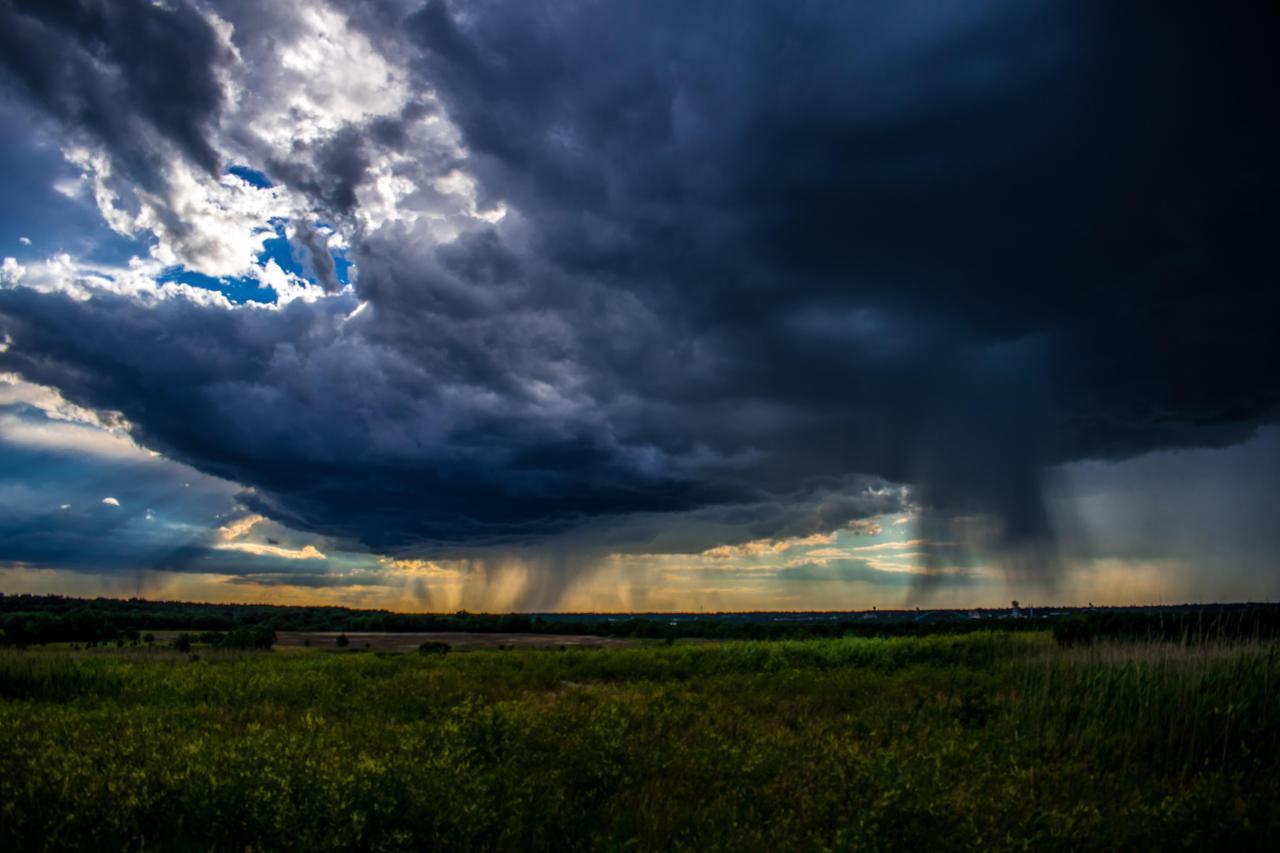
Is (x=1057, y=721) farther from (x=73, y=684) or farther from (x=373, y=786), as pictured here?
(x=73, y=684)

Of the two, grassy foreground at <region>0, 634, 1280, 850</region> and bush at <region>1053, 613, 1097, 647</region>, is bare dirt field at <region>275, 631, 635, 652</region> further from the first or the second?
grassy foreground at <region>0, 634, 1280, 850</region>

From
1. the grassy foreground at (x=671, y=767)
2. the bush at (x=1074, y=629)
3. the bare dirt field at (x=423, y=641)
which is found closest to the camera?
the grassy foreground at (x=671, y=767)

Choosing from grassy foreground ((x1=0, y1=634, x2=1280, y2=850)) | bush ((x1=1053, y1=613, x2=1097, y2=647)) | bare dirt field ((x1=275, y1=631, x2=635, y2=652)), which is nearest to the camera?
grassy foreground ((x1=0, y1=634, x2=1280, y2=850))

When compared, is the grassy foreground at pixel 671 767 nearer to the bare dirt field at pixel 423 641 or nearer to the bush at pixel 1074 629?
the bush at pixel 1074 629

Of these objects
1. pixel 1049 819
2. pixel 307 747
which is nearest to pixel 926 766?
pixel 1049 819

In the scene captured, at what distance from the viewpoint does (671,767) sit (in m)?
7.97

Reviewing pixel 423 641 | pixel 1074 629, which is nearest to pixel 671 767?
pixel 1074 629

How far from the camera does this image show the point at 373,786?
6.04 meters

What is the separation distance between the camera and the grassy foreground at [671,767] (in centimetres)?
558

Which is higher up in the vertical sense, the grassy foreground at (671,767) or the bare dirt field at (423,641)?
the grassy foreground at (671,767)

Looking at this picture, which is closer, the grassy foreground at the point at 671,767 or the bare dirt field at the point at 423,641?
the grassy foreground at the point at 671,767

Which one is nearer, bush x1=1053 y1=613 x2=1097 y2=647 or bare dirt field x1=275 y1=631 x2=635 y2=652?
bush x1=1053 y1=613 x2=1097 y2=647

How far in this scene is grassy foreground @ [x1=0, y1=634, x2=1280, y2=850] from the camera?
558 cm

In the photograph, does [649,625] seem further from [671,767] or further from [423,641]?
[671,767]
